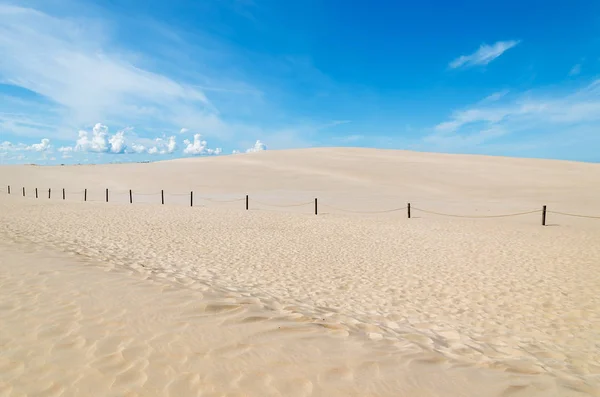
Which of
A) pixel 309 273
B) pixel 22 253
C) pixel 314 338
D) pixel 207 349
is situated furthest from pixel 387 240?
pixel 22 253

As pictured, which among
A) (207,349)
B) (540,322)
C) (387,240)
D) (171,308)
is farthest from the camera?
(387,240)

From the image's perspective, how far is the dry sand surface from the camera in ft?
11.0

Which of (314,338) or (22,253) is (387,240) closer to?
(314,338)

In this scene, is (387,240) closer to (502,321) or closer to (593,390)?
(502,321)

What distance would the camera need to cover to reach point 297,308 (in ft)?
18.5

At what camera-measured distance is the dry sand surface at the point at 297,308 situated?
3.35 m

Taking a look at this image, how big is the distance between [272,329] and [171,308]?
5.50 feet

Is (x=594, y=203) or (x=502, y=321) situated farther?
(x=594, y=203)

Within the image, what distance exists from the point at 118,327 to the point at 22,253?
19.1 feet

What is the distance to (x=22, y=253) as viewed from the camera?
7.95 m

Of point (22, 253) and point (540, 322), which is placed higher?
point (22, 253)

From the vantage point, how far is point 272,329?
4.37m

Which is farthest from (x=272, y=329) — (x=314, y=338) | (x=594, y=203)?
(x=594, y=203)

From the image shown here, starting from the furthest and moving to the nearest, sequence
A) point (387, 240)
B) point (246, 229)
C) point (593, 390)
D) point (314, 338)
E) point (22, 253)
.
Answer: point (246, 229), point (387, 240), point (22, 253), point (314, 338), point (593, 390)
